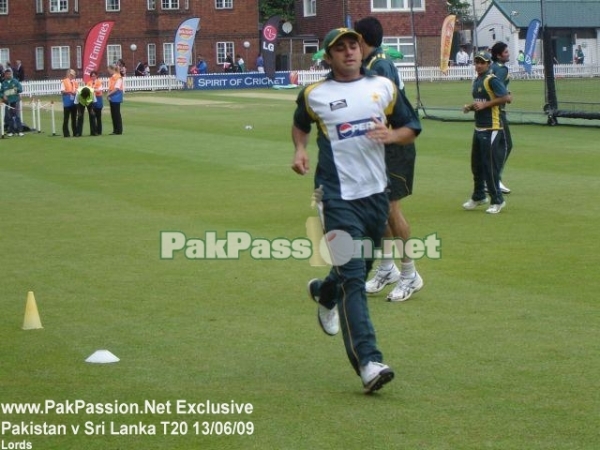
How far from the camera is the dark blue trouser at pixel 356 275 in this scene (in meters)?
7.26

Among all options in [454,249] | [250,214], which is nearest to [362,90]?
[454,249]

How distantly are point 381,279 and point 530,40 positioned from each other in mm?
44022

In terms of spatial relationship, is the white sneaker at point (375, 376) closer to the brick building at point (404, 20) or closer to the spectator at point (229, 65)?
the spectator at point (229, 65)

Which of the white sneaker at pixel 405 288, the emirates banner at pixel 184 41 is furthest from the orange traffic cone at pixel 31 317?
the emirates banner at pixel 184 41

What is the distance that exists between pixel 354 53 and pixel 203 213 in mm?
9200

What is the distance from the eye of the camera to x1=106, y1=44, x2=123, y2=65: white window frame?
76.1 m

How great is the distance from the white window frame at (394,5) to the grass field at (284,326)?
198ft

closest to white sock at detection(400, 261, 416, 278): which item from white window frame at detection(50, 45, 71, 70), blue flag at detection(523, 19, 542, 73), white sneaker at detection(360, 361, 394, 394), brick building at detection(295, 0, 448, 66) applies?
white sneaker at detection(360, 361, 394, 394)

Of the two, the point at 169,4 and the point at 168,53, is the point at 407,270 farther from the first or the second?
the point at 169,4

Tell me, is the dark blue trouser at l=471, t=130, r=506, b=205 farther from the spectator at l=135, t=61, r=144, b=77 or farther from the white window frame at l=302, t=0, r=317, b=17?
the white window frame at l=302, t=0, r=317, b=17

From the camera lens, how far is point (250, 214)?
16266 mm

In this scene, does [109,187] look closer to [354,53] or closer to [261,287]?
[261,287]

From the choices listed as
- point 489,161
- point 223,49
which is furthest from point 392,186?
point 223,49

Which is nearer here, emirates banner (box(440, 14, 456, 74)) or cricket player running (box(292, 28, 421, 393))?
cricket player running (box(292, 28, 421, 393))
